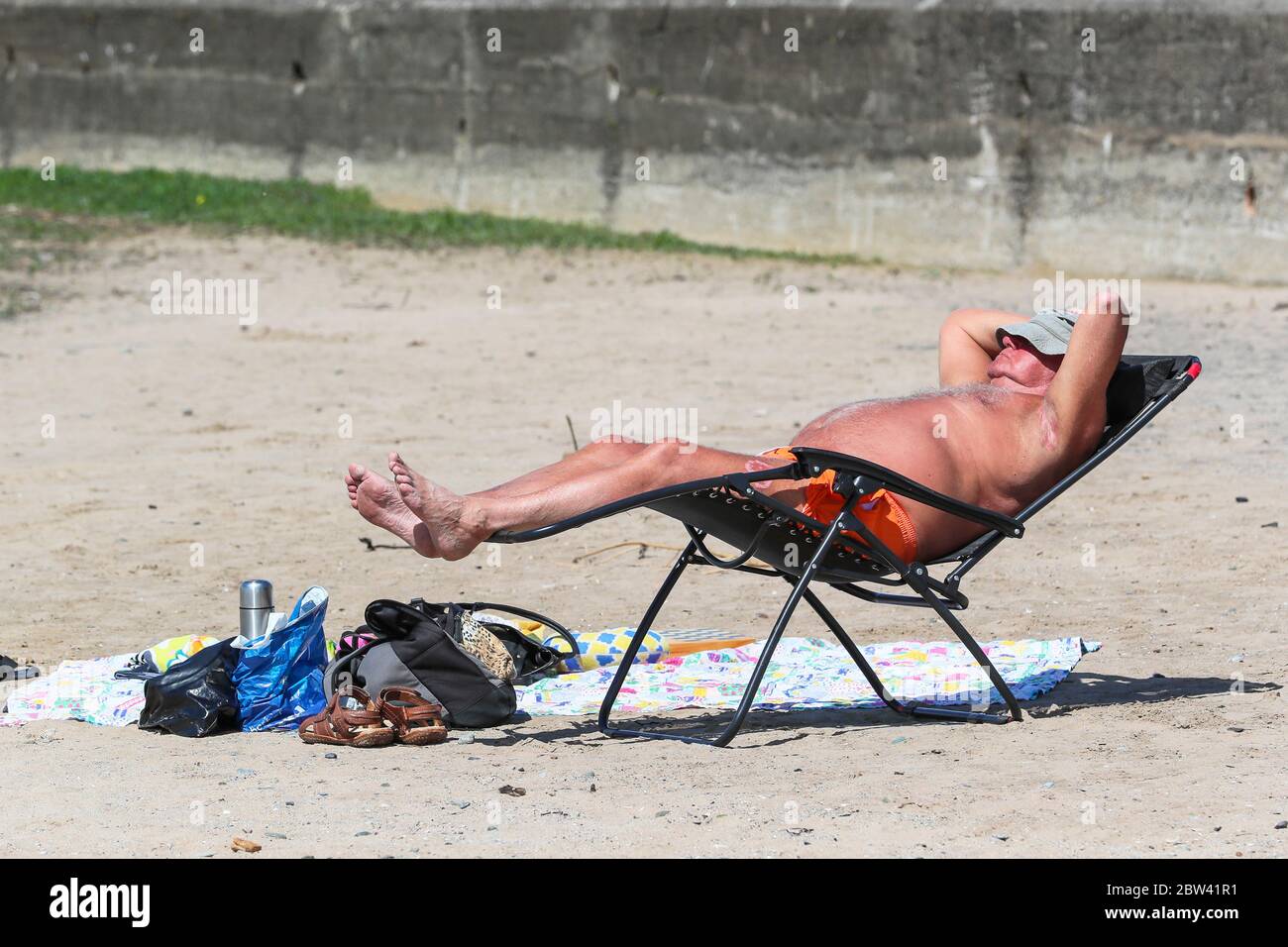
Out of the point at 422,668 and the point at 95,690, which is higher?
the point at 422,668

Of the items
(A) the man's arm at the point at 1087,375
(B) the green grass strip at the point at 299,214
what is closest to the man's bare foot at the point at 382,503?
(A) the man's arm at the point at 1087,375

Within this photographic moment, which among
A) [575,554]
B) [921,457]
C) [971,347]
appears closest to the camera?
[921,457]

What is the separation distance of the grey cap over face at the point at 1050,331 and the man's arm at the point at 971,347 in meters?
0.16

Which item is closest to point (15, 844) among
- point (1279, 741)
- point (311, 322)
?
point (1279, 741)

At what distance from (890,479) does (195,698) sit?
1776mm

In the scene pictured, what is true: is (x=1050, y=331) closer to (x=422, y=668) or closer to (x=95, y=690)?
(x=422, y=668)

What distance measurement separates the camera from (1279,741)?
3965mm

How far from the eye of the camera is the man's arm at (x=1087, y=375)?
4301 mm

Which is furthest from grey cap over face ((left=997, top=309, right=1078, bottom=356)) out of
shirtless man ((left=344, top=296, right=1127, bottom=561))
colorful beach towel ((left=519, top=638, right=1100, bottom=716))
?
colorful beach towel ((left=519, top=638, right=1100, bottom=716))

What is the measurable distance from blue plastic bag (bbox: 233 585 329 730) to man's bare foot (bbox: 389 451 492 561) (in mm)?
625

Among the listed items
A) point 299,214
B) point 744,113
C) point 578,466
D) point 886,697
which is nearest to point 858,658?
point 886,697

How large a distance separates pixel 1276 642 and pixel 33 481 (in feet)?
15.9

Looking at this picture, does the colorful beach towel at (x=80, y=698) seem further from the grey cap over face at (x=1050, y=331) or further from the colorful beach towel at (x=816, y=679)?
the grey cap over face at (x=1050, y=331)

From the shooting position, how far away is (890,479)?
13.3 ft
